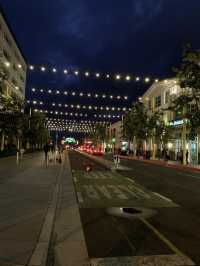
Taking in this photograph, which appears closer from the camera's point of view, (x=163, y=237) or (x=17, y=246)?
(x=17, y=246)

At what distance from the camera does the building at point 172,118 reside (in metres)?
48.0

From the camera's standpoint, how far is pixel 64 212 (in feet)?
32.8

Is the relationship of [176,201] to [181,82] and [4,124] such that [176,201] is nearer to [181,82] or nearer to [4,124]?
[181,82]

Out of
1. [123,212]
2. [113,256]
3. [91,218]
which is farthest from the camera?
[123,212]

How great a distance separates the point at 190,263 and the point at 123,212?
4.57 metres

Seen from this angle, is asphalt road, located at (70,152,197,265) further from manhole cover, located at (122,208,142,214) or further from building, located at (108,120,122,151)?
building, located at (108,120,122,151)

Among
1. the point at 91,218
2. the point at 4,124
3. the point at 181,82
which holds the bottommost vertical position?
the point at 91,218

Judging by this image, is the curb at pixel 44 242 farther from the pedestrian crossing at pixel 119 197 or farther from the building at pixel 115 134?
the building at pixel 115 134

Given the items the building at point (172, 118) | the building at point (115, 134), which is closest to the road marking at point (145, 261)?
the building at point (172, 118)

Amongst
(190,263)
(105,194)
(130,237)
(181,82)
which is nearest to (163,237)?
(130,237)

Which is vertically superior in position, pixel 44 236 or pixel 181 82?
pixel 181 82

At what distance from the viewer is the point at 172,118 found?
5856 cm

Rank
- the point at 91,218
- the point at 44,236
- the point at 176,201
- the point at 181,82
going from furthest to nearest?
the point at 181,82
the point at 176,201
the point at 91,218
the point at 44,236

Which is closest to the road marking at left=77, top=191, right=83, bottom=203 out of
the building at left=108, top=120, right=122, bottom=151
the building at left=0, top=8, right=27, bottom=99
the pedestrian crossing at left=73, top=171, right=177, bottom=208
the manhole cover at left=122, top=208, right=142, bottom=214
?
the pedestrian crossing at left=73, top=171, right=177, bottom=208
